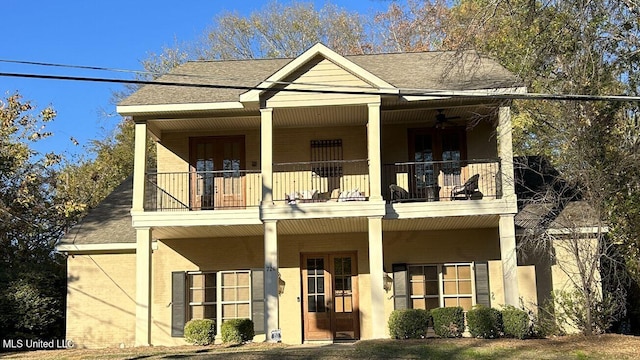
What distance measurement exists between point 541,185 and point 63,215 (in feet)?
51.8

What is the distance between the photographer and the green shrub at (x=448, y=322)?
51.5ft

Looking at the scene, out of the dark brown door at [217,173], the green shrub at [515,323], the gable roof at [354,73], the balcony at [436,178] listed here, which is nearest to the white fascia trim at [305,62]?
the gable roof at [354,73]

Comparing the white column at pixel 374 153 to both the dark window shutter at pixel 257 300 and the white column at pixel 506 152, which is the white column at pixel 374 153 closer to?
the white column at pixel 506 152

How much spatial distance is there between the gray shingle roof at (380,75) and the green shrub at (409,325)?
5.12m

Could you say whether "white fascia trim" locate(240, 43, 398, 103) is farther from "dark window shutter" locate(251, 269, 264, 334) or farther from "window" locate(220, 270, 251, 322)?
"window" locate(220, 270, 251, 322)

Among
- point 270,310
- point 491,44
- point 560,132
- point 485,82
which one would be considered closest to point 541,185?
point 560,132

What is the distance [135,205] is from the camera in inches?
672

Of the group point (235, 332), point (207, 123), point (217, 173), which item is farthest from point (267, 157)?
point (235, 332)

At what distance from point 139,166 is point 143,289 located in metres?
2.88

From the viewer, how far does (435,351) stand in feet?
44.8

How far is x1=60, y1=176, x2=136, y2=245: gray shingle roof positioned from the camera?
1867 centimetres

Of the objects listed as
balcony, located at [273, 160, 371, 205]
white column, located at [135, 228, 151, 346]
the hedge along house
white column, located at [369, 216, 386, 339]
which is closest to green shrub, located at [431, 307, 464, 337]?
white column, located at [369, 216, 386, 339]

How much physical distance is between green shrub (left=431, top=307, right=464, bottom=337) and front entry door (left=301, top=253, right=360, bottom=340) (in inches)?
120

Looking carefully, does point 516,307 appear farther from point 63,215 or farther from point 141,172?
point 63,215
